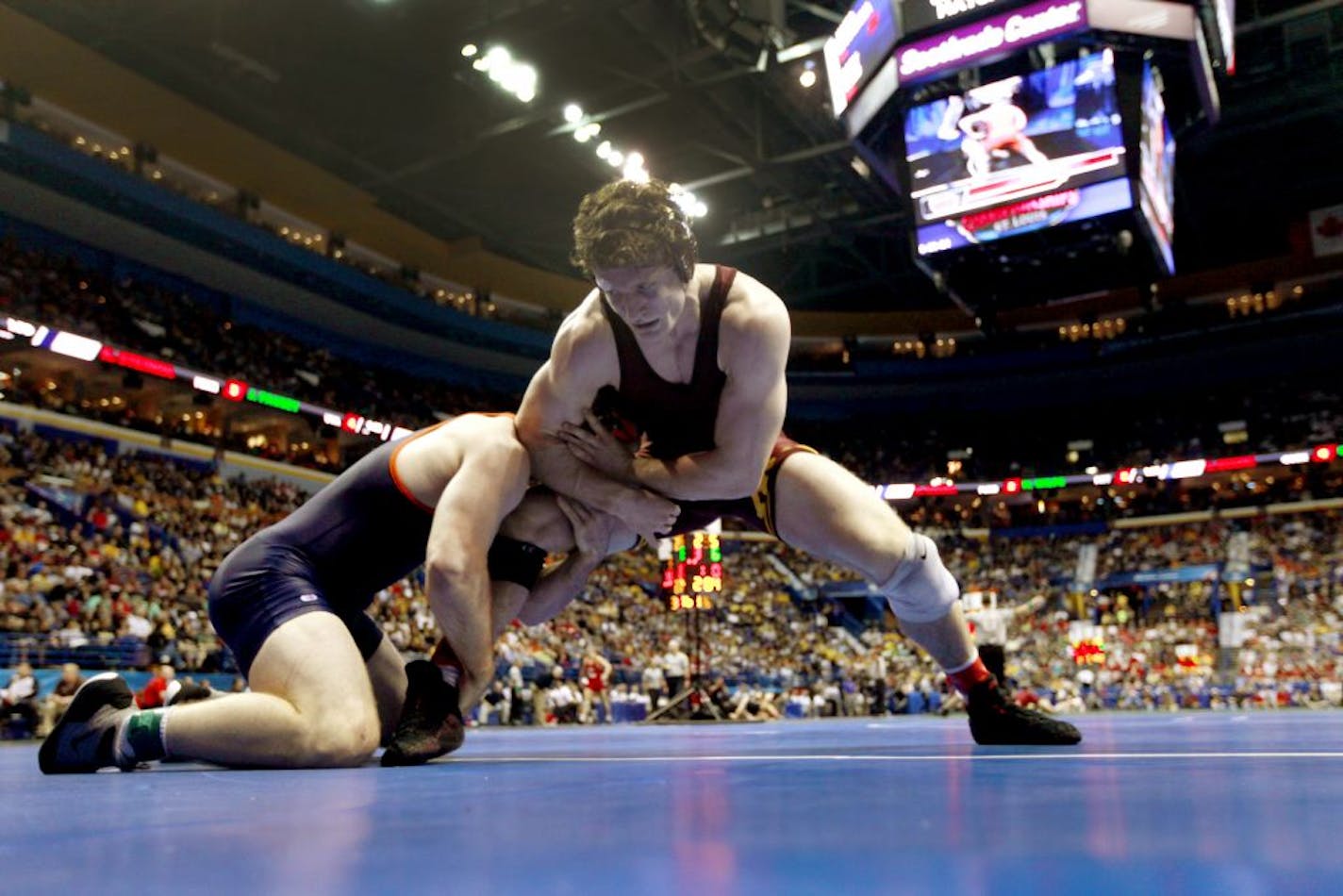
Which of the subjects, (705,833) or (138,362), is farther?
(138,362)

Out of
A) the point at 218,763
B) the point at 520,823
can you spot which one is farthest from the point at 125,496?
the point at 520,823

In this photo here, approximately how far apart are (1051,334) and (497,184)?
14.6 m

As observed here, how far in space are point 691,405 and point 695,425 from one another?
9 cm

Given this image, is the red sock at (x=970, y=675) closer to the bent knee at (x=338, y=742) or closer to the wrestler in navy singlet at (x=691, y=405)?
the wrestler in navy singlet at (x=691, y=405)

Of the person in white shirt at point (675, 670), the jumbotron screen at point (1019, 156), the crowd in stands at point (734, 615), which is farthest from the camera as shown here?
the person in white shirt at point (675, 670)

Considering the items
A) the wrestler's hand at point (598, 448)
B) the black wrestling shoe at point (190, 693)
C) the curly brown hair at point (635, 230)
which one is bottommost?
the black wrestling shoe at point (190, 693)

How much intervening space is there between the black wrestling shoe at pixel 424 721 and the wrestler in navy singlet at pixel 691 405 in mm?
749

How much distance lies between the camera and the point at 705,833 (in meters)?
1.17

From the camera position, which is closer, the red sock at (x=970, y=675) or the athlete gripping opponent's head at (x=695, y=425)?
the athlete gripping opponent's head at (x=695, y=425)

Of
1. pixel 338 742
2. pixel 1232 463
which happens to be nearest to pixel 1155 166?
pixel 338 742

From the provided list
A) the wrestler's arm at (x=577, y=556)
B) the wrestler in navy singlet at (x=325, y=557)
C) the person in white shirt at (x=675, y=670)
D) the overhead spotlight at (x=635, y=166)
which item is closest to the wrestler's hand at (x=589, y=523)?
the wrestler's arm at (x=577, y=556)

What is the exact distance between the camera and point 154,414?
19.3 m

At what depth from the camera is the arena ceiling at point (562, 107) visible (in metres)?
14.9

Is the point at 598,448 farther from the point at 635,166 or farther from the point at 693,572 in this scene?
the point at 635,166
